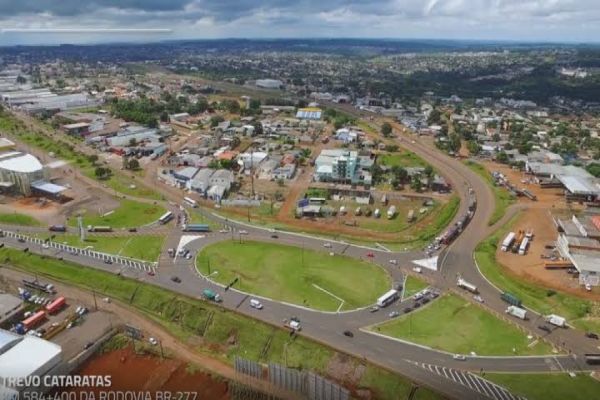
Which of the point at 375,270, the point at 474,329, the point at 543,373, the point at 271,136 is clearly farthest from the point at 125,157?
the point at 543,373

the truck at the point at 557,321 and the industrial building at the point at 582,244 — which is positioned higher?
the industrial building at the point at 582,244

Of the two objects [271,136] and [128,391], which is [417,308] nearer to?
[128,391]

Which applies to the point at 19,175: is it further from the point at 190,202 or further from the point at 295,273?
the point at 295,273

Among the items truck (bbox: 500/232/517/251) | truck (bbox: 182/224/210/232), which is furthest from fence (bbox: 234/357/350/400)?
truck (bbox: 500/232/517/251)

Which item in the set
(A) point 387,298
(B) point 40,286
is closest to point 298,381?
(A) point 387,298

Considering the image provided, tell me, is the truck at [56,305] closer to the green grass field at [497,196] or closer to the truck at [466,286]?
the truck at [466,286]

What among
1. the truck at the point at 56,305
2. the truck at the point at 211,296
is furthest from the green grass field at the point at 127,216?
the truck at the point at 211,296
